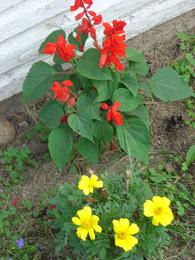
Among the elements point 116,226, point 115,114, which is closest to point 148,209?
point 116,226

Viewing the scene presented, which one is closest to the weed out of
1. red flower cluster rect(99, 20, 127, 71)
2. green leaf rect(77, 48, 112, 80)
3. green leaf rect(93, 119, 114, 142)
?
green leaf rect(93, 119, 114, 142)

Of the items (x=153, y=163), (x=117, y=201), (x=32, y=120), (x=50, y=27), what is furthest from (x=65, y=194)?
(x=50, y=27)

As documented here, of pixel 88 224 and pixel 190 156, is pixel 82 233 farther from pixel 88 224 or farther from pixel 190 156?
pixel 190 156

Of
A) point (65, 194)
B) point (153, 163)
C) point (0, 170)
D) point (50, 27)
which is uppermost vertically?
point (50, 27)

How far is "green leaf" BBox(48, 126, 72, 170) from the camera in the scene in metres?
2.83

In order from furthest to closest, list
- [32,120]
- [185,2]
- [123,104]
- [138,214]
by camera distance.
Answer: [185,2], [32,120], [123,104], [138,214]

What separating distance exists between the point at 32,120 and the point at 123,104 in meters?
0.84

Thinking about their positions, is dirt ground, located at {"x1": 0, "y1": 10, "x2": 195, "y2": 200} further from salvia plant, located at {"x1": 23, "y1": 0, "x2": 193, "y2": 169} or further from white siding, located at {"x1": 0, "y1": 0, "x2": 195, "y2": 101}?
salvia plant, located at {"x1": 23, "y1": 0, "x2": 193, "y2": 169}

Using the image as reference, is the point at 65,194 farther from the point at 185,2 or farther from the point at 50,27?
the point at 185,2

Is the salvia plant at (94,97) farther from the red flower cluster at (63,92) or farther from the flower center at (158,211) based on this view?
the flower center at (158,211)

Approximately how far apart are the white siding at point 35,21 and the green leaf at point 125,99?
0.79m

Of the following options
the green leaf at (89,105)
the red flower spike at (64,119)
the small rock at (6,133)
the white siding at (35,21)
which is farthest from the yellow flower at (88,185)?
the white siding at (35,21)

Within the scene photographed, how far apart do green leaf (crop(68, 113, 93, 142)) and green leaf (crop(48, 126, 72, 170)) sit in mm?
137

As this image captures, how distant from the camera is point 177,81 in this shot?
118 inches
